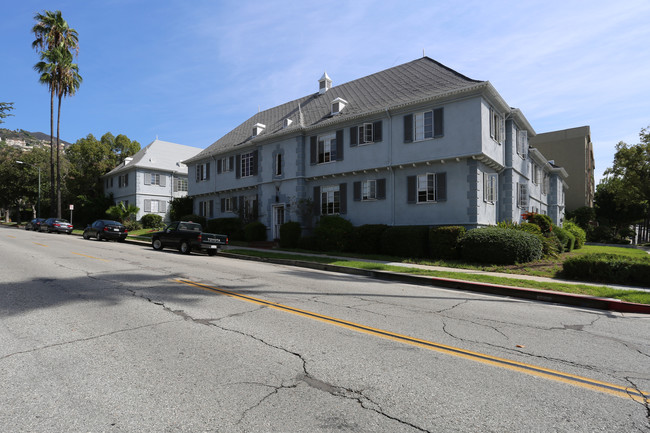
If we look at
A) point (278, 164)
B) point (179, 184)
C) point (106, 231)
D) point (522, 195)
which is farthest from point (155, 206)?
point (522, 195)

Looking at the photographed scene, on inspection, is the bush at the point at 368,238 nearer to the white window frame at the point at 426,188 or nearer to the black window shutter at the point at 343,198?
the white window frame at the point at 426,188

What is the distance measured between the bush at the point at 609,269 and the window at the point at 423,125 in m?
8.74

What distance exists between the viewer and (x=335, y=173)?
21.6 meters

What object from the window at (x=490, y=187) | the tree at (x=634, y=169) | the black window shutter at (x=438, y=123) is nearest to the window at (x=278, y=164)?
the black window shutter at (x=438, y=123)

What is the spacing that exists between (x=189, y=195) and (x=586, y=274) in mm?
29481

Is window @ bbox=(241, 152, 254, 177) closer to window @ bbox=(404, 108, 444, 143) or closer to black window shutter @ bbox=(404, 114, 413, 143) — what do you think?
black window shutter @ bbox=(404, 114, 413, 143)

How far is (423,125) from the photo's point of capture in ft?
60.9

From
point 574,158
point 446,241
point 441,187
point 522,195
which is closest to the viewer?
point 446,241

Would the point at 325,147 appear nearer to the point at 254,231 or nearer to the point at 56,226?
the point at 254,231

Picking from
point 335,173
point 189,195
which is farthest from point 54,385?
point 189,195

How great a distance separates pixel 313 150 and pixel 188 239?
9.50 meters

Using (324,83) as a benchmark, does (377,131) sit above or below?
below

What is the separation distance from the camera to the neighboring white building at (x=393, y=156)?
1742 cm

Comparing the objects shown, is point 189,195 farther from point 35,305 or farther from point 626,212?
point 626,212
